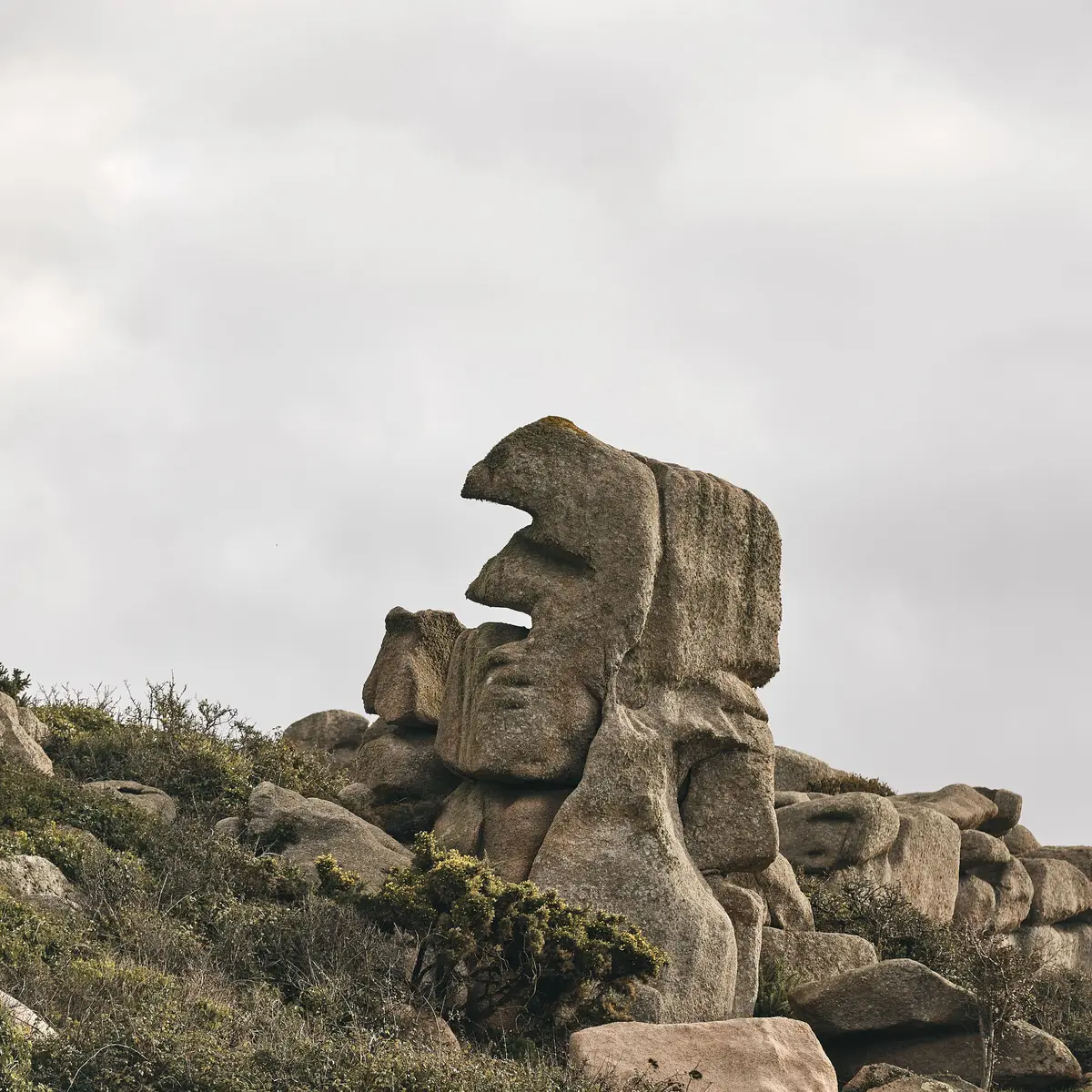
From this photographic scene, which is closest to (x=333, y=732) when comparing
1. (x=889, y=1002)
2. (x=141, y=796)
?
(x=141, y=796)

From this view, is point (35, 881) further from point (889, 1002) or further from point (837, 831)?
point (837, 831)

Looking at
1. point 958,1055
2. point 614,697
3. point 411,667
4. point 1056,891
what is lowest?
point 958,1055

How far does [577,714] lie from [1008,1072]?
5413 millimetres

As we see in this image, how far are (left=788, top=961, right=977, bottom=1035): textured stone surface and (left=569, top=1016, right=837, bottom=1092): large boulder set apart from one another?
2847 mm

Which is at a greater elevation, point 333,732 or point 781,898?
point 333,732

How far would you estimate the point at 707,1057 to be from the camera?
40.5 ft

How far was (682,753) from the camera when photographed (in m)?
17.1

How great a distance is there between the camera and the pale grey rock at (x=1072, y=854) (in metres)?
30.4

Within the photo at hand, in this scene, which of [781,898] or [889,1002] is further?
[781,898]

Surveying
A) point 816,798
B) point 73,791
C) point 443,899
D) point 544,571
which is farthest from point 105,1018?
point 816,798

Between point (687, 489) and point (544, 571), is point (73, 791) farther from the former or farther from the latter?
point (687, 489)

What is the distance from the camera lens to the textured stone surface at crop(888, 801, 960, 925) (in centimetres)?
2350

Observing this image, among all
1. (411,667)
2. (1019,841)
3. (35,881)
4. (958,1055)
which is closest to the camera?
(35,881)

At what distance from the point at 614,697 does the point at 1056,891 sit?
14714 millimetres
